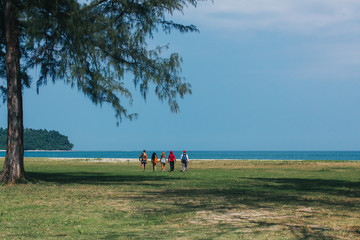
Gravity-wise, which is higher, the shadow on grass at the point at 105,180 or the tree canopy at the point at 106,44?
the tree canopy at the point at 106,44

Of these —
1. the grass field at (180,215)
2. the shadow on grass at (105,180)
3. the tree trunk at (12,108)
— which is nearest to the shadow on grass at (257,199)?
the grass field at (180,215)

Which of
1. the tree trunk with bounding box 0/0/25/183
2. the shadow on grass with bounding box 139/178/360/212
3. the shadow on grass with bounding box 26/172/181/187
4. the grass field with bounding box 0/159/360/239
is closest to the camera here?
the grass field with bounding box 0/159/360/239

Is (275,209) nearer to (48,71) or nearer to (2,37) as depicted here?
(48,71)

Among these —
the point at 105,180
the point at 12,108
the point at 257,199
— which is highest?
the point at 12,108

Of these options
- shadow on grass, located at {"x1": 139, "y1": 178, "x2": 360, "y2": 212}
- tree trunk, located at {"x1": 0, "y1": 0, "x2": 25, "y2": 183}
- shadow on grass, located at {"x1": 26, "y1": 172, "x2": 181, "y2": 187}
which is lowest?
shadow on grass, located at {"x1": 139, "y1": 178, "x2": 360, "y2": 212}

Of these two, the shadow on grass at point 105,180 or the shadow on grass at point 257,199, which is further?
the shadow on grass at point 105,180

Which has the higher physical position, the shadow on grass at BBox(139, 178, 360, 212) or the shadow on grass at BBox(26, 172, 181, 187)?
the shadow on grass at BBox(26, 172, 181, 187)

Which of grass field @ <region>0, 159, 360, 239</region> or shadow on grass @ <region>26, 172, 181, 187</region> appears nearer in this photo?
grass field @ <region>0, 159, 360, 239</region>

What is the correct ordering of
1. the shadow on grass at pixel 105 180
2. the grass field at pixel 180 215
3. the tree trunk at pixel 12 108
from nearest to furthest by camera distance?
1. the grass field at pixel 180 215
2. the tree trunk at pixel 12 108
3. the shadow on grass at pixel 105 180

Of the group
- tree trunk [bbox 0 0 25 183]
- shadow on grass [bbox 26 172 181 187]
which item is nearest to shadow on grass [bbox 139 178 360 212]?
shadow on grass [bbox 26 172 181 187]

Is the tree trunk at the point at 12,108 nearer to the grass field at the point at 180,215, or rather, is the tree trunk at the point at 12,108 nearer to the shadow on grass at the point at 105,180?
the shadow on grass at the point at 105,180

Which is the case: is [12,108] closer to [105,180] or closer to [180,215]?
[105,180]

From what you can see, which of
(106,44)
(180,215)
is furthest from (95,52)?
(180,215)

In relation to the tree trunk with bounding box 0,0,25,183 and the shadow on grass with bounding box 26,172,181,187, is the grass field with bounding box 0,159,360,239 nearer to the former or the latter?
the tree trunk with bounding box 0,0,25,183
